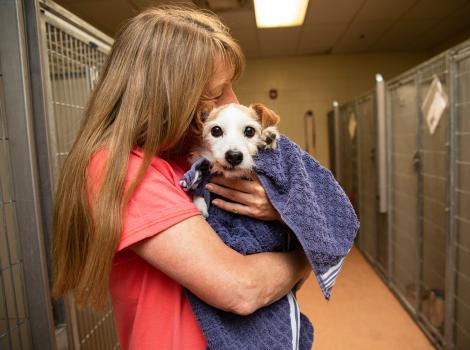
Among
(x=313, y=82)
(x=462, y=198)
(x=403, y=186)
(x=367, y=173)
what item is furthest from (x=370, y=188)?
(x=313, y=82)

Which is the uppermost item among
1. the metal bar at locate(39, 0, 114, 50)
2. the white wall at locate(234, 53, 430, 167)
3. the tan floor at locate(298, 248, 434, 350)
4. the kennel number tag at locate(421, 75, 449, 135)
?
the white wall at locate(234, 53, 430, 167)

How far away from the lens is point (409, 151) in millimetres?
2578

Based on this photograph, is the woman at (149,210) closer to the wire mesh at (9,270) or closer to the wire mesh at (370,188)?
the wire mesh at (9,270)

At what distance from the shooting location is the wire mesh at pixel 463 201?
1775mm

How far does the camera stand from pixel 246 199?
83cm

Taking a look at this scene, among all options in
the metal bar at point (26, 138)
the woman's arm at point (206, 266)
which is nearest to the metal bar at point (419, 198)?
the woman's arm at point (206, 266)

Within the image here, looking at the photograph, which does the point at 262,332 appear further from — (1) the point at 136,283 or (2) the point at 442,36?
(2) the point at 442,36

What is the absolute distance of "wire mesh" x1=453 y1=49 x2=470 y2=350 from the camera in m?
1.78

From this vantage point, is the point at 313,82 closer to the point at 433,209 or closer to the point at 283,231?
the point at 433,209

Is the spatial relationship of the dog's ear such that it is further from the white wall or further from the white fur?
the white wall

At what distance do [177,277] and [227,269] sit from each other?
9 cm

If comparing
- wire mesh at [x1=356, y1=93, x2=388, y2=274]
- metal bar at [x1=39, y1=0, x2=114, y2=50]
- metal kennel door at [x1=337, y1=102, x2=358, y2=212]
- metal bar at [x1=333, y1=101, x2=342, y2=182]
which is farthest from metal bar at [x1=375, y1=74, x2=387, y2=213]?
metal bar at [x1=39, y1=0, x2=114, y2=50]

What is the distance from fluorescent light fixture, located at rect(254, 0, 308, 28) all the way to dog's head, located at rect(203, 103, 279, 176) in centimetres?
265

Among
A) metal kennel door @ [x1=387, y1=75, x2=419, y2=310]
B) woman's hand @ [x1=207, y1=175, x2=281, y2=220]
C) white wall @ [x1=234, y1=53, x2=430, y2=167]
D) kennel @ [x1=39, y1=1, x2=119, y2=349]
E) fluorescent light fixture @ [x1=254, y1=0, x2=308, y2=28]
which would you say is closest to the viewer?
woman's hand @ [x1=207, y1=175, x2=281, y2=220]
